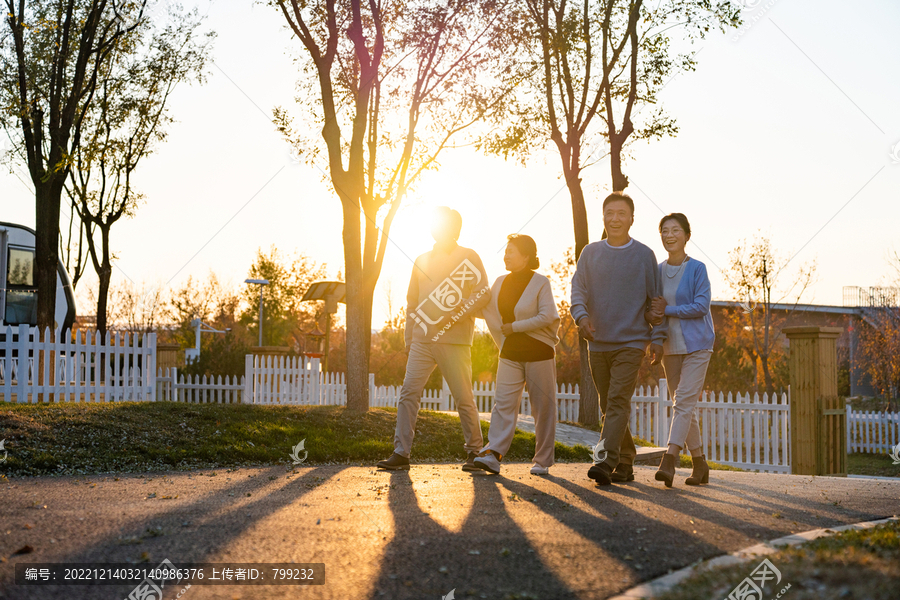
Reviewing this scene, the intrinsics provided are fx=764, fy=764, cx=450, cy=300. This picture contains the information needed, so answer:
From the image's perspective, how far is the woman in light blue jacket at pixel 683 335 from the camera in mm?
5688

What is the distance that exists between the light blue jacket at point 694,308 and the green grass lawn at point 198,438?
4.04 metres

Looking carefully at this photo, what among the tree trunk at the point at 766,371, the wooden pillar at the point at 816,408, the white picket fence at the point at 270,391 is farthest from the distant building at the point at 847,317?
the wooden pillar at the point at 816,408

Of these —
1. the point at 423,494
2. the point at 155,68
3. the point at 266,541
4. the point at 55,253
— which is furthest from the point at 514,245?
the point at 155,68

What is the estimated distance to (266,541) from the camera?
3.53 meters

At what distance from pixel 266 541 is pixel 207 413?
634 centimetres

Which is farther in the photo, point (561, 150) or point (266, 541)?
point (561, 150)

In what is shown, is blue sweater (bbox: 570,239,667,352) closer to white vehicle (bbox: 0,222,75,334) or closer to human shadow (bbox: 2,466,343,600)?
human shadow (bbox: 2,466,343,600)

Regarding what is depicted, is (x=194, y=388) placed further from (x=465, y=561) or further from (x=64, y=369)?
(x=465, y=561)

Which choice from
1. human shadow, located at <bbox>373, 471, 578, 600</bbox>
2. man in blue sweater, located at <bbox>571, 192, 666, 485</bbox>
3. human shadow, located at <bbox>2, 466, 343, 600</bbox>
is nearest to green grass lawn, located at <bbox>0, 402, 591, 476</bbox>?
human shadow, located at <bbox>2, 466, 343, 600</bbox>

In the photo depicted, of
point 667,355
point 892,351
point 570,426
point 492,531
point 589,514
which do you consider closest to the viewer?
point 492,531

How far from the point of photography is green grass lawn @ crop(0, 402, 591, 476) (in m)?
7.07

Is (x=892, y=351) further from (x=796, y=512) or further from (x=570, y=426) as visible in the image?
(x=796, y=512)

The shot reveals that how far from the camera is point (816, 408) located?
31.7 feet

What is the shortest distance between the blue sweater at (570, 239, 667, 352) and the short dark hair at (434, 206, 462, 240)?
1.33m
